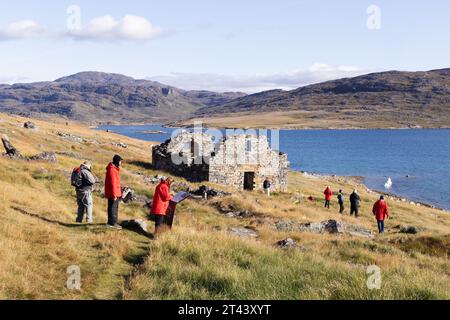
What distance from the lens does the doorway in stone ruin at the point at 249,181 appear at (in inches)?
1572

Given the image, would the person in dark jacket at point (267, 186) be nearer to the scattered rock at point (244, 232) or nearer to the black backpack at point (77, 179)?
the scattered rock at point (244, 232)

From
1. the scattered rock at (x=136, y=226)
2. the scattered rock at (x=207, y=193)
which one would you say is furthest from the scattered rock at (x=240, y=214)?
the scattered rock at (x=136, y=226)

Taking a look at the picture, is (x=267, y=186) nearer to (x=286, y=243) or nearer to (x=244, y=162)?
(x=244, y=162)

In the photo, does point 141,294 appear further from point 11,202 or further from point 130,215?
point 130,215

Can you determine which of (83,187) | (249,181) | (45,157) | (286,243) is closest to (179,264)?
(83,187)

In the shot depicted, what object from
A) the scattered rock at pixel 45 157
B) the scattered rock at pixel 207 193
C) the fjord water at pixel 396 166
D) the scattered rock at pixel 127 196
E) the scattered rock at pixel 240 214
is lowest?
the fjord water at pixel 396 166

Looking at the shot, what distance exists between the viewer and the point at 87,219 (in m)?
15.2

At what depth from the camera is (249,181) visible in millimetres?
40250

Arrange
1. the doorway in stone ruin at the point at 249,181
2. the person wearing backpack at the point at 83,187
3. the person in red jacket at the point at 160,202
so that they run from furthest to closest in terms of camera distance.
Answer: the doorway in stone ruin at the point at 249,181
the person wearing backpack at the point at 83,187
the person in red jacket at the point at 160,202

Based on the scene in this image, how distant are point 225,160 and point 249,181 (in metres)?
3.31

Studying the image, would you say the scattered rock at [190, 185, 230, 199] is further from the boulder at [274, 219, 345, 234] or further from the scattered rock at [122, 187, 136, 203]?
the boulder at [274, 219, 345, 234]

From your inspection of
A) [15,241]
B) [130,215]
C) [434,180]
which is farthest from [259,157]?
[434,180]

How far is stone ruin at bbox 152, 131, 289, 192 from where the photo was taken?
38.2 metres
